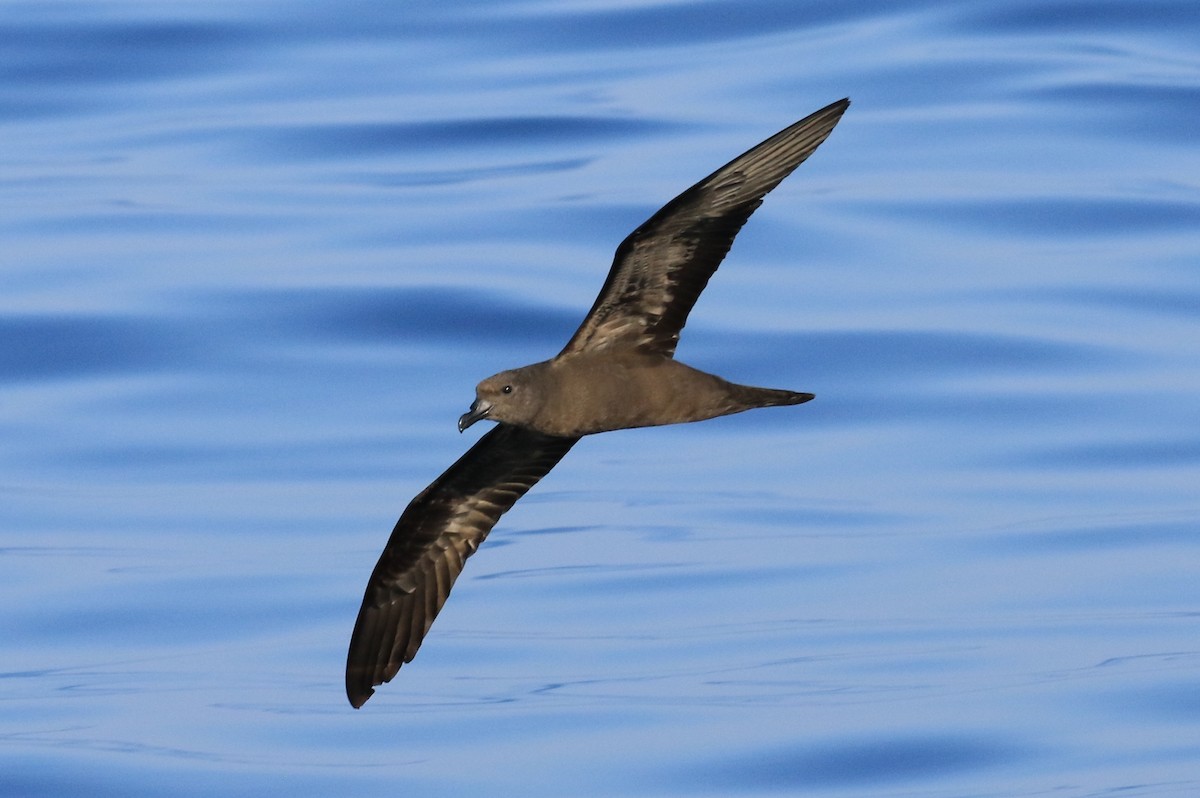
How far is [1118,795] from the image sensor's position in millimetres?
17312

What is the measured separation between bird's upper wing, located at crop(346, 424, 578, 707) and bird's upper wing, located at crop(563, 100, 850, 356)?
1.39 m

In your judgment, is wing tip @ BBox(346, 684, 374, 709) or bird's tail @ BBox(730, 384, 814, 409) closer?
bird's tail @ BBox(730, 384, 814, 409)

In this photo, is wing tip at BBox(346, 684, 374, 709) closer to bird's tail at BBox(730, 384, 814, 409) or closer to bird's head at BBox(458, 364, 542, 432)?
bird's head at BBox(458, 364, 542, 432)

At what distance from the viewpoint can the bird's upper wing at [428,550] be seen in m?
13.0

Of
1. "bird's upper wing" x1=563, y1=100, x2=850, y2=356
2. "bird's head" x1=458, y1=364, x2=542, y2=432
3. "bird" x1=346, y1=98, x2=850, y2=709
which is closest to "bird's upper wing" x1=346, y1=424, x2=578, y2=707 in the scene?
"bird" x1=346, y1=98, x2=850, y2=709

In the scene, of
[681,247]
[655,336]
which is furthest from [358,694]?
[681,247]

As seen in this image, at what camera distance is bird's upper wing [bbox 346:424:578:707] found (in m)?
13.0

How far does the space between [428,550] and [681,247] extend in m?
2.59

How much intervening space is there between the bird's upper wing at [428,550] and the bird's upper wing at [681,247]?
139 centimetres

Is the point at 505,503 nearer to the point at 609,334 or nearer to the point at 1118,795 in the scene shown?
the point at 609,334

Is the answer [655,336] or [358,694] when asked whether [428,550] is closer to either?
[358,694]

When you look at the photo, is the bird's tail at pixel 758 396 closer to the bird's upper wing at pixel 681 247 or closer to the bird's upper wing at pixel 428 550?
the bird's upper wing at pixel 681 247

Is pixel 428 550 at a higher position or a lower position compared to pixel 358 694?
higher

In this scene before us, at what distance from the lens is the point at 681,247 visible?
1157 cm
